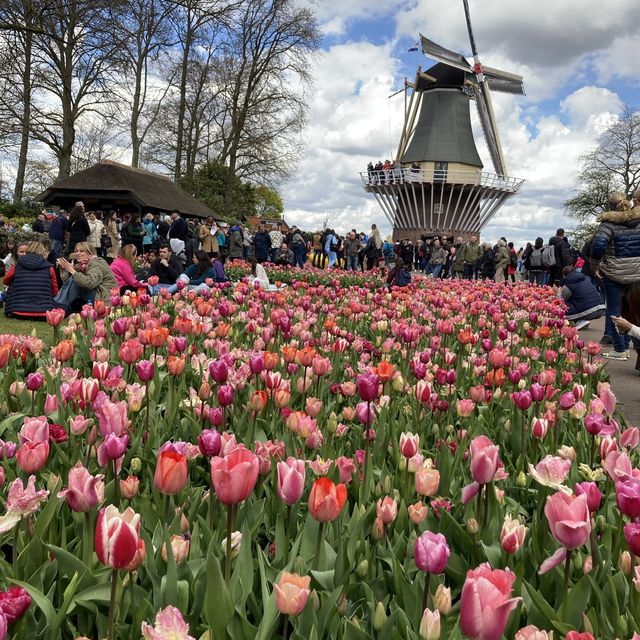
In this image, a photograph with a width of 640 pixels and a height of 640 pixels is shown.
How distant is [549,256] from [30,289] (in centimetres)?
1153

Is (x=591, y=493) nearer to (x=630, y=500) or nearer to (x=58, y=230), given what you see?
(x=630, y=500)

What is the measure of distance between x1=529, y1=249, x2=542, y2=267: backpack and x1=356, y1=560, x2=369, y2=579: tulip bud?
1647cm

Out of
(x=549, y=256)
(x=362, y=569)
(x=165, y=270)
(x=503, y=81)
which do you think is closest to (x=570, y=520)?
(x=362, y=569)

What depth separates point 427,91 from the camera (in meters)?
45.2

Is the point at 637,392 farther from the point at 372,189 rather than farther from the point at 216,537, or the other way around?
the point at 372,189

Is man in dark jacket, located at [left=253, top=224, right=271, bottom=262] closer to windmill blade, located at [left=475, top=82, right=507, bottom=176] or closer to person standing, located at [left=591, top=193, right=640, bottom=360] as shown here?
person standing, located at [left=591, top=193, right=640, bottom=360]

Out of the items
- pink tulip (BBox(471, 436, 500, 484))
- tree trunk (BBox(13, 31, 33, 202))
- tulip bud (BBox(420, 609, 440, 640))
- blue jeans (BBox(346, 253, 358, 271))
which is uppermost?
tree trunk (BBox(13, 31, 33, 202))

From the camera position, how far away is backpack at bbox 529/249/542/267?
56.6ft

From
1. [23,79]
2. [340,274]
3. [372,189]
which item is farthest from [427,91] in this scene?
[340,274]

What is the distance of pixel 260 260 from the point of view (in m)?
19.6

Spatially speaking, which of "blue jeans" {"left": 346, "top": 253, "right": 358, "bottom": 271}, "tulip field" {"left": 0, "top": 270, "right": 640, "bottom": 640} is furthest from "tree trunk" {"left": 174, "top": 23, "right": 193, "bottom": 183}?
"tulip field" {"left": 0, "top": 270, "right": 640, "bottom": 640}

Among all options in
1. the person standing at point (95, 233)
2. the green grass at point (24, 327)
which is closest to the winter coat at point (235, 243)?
the person standing at point (95, 233)

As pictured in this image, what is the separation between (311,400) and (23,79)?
2755 cm

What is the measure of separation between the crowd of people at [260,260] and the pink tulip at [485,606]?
4.99 m
